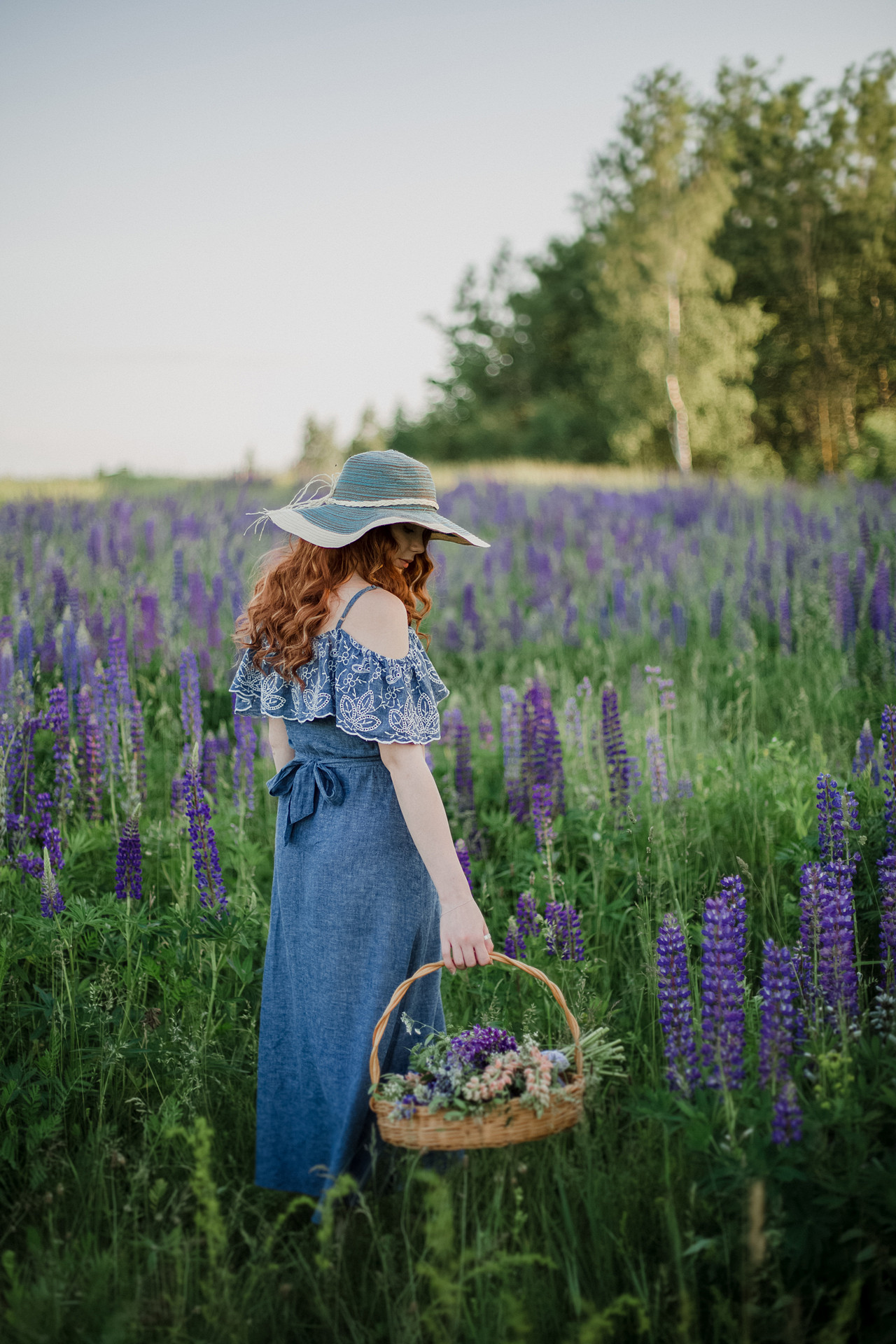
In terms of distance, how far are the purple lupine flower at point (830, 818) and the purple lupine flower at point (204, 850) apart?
6.76 feet

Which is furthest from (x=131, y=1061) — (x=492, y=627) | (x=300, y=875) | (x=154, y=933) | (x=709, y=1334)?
(x=492, y=627)

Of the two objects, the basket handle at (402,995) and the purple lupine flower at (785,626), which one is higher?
the purple lupine flower at (785,626)

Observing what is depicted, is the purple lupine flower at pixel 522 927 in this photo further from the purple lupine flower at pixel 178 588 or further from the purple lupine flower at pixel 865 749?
the purple lupine flower at pixel 178 588

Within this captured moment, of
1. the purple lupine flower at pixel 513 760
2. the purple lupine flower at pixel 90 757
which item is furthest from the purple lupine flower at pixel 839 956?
the purple lupine flower at pixel 90 757

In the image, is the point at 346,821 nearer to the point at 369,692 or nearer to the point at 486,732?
the point at 369,692

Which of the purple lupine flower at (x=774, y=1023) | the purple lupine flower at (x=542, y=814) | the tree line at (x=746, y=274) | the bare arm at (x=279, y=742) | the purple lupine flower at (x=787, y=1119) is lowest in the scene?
the purple lupine flower at (x=787, y=1119)

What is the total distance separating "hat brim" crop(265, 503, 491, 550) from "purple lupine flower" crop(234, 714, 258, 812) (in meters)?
2.04

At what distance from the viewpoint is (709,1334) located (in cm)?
199

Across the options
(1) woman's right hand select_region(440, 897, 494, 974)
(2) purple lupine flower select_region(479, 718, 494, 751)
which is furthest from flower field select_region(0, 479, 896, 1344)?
(1) woman's right hand select_region(440, 897, 494, 974)

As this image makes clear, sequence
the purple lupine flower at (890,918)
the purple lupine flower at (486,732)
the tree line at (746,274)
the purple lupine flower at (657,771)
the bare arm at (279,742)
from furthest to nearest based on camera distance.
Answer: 1. the tree line at (746,274)
2. the purple lupine flower at (486,732)
3. the purple lupine flower at (657,771)
4. the bare arm at (279,742)
5. the purple lupine flower at (890,918)

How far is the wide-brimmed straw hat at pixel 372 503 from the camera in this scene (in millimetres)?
2434

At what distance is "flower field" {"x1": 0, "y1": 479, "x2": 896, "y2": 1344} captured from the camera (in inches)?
78.7

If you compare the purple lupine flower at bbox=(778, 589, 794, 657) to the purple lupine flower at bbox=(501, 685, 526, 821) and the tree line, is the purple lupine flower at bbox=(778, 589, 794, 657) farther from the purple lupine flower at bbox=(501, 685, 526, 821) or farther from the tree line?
the tree line

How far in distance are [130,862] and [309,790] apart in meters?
1.29
